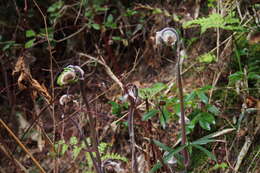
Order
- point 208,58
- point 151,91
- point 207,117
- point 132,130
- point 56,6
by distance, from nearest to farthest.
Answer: point 132,130 < point 207,117 < point 151,91 < point 208,58 < point 56,6

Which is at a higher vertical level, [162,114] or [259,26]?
[259,26]

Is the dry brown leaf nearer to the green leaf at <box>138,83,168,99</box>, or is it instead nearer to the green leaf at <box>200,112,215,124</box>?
the green leaf at <box>138,83,168,99</box>

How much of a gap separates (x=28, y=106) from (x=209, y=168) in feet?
7.84

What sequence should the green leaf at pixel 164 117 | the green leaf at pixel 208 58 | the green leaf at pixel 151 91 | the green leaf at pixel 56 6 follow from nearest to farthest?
the green leaf at pixel 164 117 → the green leaf at pixel 151 91 → the green leaf at pixel 208 58 → the green leaf at pixel 56 6

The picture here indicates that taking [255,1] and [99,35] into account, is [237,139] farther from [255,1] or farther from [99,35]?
[99,35]

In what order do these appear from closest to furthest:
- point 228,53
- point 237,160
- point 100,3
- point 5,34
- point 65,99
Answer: point 65,99 → point 237,160 → point 228,53 → point 100,3 → point 5,34

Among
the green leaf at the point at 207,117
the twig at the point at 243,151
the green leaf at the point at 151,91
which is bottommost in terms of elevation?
the twig at the point at 243,151

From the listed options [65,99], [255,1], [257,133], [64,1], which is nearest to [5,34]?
[64,1]

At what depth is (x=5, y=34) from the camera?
139 inches

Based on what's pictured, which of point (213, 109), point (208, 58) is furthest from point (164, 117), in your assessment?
point (208, 58)

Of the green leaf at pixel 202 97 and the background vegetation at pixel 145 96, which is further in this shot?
the green leaf at pixel 202 97

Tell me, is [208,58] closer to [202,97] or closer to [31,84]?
[202,97]

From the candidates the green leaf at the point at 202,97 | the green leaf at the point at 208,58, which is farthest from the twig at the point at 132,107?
the green leaf at the point at 208,58

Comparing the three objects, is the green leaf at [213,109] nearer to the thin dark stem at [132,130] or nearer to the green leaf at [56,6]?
the thin dark stem at [132,130]
